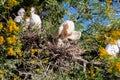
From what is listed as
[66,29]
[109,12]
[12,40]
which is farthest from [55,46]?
[109,12]

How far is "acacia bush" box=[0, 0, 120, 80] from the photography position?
5423mm

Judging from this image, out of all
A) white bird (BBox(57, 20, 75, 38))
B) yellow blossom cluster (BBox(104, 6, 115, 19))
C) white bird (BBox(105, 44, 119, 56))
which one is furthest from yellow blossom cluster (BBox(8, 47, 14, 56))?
yellow blossom cluster (BBox(104, 6, 115, 19))

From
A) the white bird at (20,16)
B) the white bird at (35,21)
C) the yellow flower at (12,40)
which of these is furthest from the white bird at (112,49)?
the yellow flower at (12,40)

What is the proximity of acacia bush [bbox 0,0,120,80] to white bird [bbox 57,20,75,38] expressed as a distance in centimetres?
13

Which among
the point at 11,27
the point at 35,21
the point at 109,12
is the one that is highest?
the point at 109,12

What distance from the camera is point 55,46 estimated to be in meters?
5.62

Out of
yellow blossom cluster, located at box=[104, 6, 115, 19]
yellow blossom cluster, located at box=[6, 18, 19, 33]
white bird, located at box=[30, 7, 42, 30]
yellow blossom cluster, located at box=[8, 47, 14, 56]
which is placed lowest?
yellow blossom cluster, located at box=[8, 47, 14, 56]

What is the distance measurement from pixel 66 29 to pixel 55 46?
250 mm

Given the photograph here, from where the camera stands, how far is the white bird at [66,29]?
5.71 meters

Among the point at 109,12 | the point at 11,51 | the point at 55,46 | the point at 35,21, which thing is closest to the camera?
the point at 11,51

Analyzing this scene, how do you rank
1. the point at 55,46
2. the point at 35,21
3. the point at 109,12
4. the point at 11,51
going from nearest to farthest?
the point at 11,51
the point at 55,46
the point at 35,21
the point at 109,12

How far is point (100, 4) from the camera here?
20.9 ft

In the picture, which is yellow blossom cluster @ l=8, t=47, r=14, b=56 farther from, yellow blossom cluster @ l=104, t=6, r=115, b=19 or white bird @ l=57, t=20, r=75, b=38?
yellow blossom cluster @ l=104, t=6, r=115, b=19

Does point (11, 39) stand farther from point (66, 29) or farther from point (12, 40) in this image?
point (66, 29)
